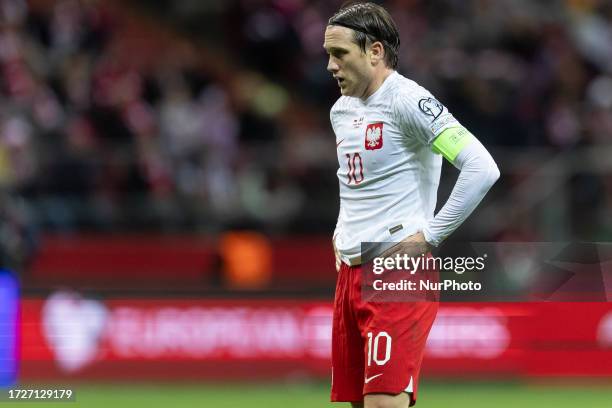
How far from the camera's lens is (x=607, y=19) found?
1584 cm

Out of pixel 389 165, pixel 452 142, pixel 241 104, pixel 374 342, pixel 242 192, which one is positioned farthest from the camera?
pixel 241 104

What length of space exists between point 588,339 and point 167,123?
211 inches

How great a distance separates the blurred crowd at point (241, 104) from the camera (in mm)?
13086

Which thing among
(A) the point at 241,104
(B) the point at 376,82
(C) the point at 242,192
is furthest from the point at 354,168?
(A) the point at 241,104

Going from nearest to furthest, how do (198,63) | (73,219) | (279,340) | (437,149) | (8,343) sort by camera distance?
1. (437,149)
2. (8,343)
3. (279,340)
4. (73,219)
5. (198,63)

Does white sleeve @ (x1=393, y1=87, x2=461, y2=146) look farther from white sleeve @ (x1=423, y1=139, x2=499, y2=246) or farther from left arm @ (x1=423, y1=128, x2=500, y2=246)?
white sleeve @ (x1=423, y1=139, x2=499, y2=246)

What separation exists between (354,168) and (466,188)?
1.89 ft

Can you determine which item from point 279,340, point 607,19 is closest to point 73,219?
point 279,340

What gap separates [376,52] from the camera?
19.0 feet

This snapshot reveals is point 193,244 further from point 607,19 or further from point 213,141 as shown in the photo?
point 607,19

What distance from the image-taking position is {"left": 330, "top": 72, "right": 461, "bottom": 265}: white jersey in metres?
5.66

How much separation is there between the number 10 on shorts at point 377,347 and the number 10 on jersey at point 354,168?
73cm

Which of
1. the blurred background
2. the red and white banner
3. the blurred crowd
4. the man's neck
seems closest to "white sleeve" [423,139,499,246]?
the man's neck

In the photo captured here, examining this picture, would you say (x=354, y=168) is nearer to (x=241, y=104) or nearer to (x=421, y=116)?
(x=421, y=116)
